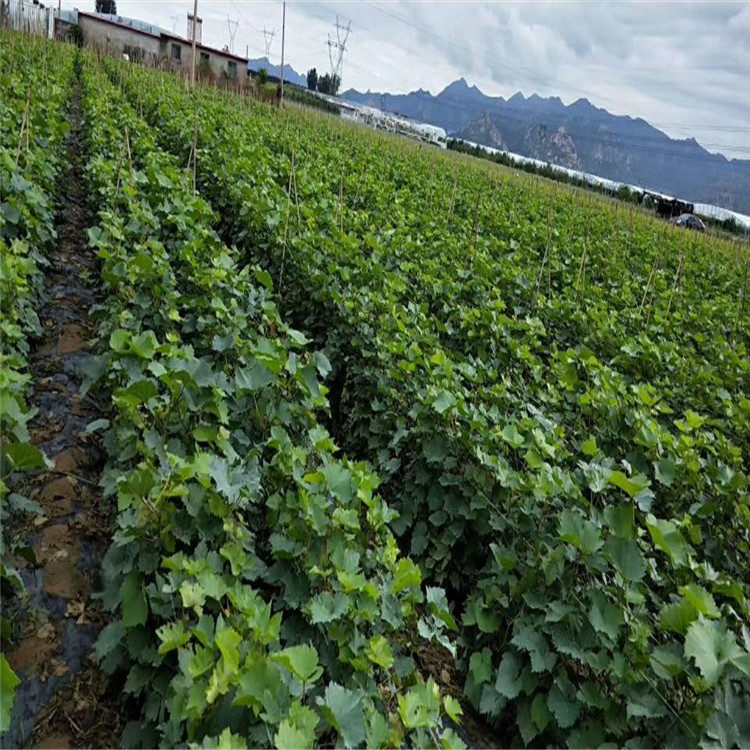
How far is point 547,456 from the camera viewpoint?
352 cm

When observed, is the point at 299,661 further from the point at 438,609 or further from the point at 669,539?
the point at 669,539

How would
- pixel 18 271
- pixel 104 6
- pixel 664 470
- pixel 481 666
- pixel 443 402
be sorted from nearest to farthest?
pixel 481 666, pixel 664 470, pixel 443 402, pixel 18 271, pixel 104 6

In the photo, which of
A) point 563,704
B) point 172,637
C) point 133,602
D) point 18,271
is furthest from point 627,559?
point 18,271

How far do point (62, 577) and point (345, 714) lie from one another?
152 cm

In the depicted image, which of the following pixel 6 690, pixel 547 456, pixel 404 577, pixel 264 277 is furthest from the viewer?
pixel 264 277

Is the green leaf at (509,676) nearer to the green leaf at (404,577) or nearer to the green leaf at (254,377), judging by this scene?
the green leaf at (404,577)

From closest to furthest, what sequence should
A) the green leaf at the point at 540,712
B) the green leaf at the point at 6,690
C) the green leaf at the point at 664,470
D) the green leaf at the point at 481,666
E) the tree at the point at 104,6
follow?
the green leaf at the point at 6,690
the green leaf at the point at 540,712
the green leaf at the point at 481,666
the green leaf at the point at 664,470
the tree at the point at 104,6

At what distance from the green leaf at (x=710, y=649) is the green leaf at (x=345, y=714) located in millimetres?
1062

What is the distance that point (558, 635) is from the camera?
8.24 ft

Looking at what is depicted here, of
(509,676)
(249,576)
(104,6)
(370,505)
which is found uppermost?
(104,6)

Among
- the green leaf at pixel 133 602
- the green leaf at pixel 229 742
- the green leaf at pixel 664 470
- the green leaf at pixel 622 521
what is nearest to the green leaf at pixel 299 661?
the green leaf at pixel 229 742

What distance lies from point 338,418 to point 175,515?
8.62ft

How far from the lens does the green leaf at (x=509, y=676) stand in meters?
2.52

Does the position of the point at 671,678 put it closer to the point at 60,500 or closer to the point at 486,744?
the point at 486,744
